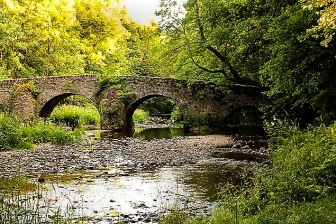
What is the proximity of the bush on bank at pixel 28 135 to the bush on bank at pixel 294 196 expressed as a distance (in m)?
9.67

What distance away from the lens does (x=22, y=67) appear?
30.0 meters

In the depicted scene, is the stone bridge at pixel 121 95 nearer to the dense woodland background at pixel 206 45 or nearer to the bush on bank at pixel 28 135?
the dense woodland background at pixel 206 45

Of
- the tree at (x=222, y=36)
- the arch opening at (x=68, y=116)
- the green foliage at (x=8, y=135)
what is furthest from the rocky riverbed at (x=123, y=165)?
the arch opening at (x=68, y=116)

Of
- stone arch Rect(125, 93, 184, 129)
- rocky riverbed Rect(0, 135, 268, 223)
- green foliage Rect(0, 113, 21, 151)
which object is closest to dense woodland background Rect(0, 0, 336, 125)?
stone arch Rect(125, 93, 184, 129)

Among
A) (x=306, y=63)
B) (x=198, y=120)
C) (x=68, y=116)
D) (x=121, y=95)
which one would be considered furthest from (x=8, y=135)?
(x=198, y=120)

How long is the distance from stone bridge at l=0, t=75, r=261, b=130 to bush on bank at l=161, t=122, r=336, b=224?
50.3 feet

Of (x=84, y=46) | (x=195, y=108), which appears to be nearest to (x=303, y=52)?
(x=195, y=108)

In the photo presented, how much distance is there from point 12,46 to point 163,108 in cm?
1568

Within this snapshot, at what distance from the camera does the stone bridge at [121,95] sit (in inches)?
899

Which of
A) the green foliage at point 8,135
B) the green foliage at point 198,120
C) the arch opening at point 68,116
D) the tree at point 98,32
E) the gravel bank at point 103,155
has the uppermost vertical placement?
the tree at point 98,32

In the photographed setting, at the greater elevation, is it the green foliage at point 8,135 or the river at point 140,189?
the green foliage at point 8,135

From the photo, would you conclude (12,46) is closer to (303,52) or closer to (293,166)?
(303,52)

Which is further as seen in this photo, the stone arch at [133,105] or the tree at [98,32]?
the tree at [98,32]

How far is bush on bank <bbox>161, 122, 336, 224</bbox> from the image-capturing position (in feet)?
16.1
